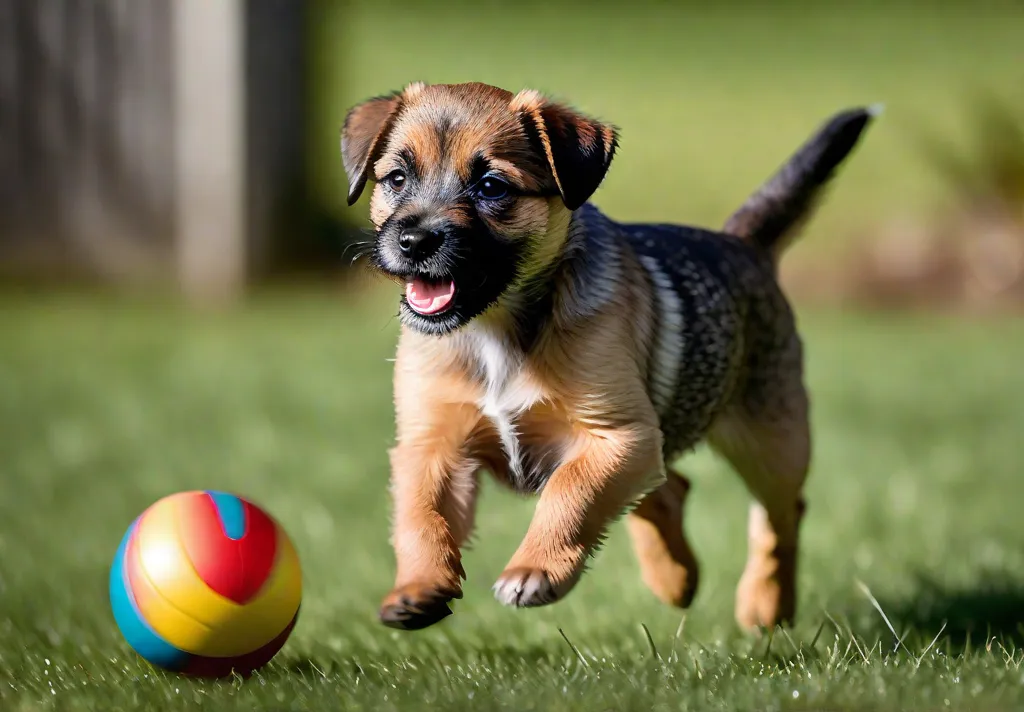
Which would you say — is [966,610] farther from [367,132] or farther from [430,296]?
[367,132]

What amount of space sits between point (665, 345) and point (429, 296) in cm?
74

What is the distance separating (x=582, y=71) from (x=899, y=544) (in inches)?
392

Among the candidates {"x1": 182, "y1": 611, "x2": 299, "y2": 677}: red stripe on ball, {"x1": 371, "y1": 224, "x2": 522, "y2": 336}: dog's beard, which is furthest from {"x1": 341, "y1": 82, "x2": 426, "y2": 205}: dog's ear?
{"x1": 182, "y1": 611, "x2": 299, "y2": 677}: red stripe on ball

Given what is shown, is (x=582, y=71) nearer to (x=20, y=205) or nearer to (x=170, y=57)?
(x=170, y=57)

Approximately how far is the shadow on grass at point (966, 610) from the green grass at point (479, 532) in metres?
0.01

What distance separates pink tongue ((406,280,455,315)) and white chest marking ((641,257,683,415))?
0.66 meters

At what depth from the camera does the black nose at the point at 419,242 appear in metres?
3.21

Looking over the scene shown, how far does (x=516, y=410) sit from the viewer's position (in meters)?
3.35

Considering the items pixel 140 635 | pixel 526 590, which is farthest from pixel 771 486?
pixel 140 635

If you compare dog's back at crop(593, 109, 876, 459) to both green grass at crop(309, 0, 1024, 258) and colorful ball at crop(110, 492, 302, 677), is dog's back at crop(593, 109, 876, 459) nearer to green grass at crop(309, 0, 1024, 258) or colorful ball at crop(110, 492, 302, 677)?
colorful ball at crop(110, 492, 302, 677)

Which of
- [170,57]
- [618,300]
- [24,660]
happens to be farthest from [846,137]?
[170,57]

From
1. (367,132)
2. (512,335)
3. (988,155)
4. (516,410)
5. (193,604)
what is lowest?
(988,155)

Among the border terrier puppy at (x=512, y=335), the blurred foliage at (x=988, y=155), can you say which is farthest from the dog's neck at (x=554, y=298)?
the blurred foliage at (x=988, y=155)

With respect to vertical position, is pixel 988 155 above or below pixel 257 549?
below
